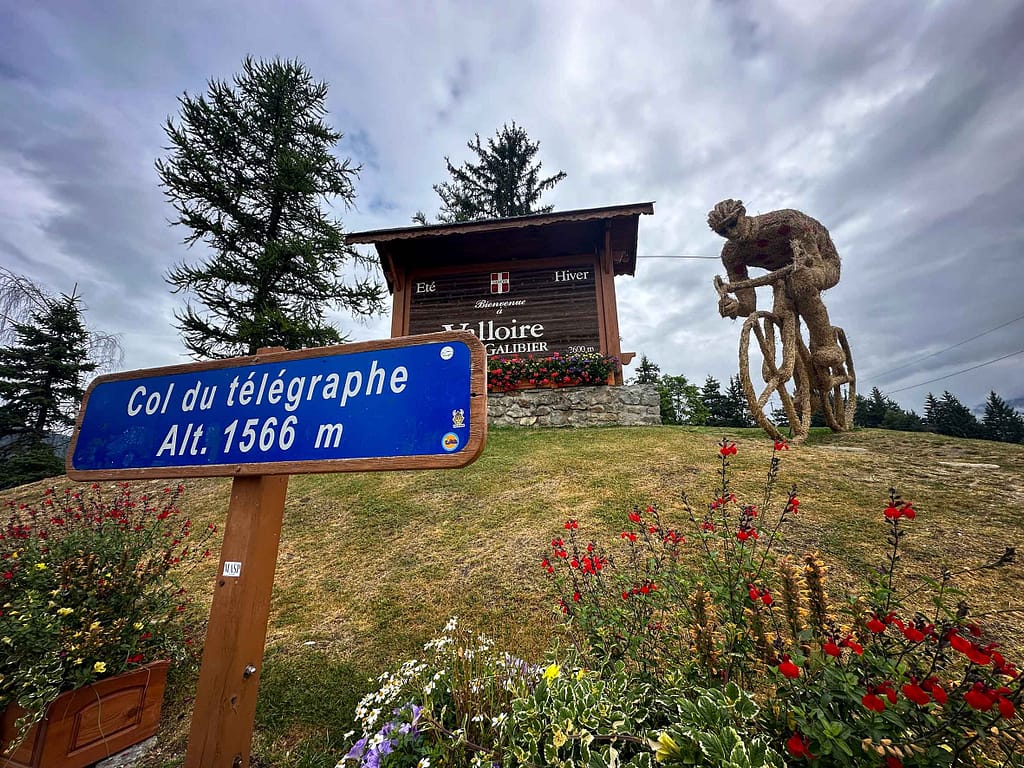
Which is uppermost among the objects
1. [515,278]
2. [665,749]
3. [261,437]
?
[515,278]

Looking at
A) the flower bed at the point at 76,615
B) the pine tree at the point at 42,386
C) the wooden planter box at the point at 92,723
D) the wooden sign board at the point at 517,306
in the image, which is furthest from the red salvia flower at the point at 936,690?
the pine tree at the point at 42,386

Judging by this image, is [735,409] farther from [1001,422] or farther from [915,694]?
[915,694]

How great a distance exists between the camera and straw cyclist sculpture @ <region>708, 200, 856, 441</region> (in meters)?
6.51

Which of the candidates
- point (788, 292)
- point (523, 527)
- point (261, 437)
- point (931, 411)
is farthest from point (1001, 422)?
point (261, 437)

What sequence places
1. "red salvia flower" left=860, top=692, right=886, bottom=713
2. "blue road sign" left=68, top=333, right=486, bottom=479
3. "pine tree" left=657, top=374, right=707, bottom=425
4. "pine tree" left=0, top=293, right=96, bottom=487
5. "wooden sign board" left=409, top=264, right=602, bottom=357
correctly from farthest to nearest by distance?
"pine tree" left=657, top=374, right=707, bottom=425 < "pine tree" left=0, top=293, right=96, bottom=487 < "wooden sign board" left=409, top=264, right=602, bottom=357 < "blue road sign" left=68, top=333, right=486, bottom=479 < "red salvia flower" left=860, top=692, right=886, bottom=713

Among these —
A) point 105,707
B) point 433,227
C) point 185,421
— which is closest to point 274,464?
point 185,421

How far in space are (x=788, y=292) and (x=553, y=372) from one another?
4.59m

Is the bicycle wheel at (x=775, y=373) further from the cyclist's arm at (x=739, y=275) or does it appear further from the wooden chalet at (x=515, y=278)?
the wooden chalet at (x=515, y=278)

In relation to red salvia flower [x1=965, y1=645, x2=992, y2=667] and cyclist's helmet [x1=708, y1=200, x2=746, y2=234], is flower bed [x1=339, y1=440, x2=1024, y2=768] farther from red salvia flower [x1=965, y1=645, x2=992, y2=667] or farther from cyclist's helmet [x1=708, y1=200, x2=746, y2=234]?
cyclist's helmet [x1=708, y1=200, x2=746, y2=234]

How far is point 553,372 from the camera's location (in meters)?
9.16

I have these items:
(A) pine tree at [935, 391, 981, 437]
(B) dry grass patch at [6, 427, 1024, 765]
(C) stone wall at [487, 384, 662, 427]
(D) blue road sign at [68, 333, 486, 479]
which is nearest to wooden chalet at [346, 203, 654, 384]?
(C) stone wall at [487, 384, 662, 427]

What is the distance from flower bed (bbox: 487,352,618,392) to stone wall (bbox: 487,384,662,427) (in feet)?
0.72

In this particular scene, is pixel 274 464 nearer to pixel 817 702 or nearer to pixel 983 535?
pixel 817 702

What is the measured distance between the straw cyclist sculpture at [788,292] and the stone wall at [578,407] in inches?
99.7
